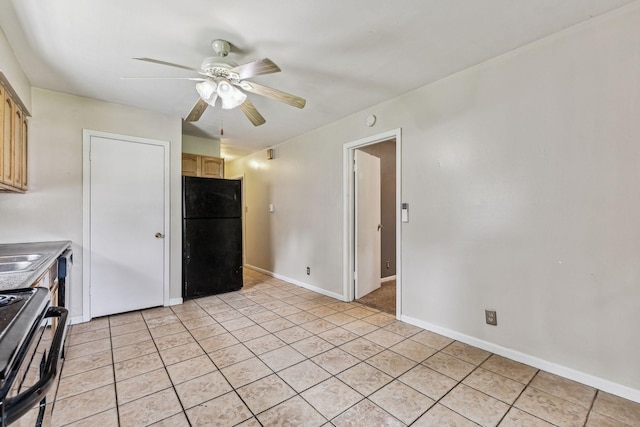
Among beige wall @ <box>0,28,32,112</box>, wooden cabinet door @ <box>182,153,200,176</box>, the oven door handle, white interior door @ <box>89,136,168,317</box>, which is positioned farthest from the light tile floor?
wooden cabinet door @ <box>182,153,200,176</box>

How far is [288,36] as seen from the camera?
1.96 meters

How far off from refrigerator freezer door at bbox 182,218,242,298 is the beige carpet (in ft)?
5.94

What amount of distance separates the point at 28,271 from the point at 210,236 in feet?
7.67

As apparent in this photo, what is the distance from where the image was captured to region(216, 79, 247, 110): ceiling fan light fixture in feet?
6.74

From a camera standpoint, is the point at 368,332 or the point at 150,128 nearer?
the point at 368,332

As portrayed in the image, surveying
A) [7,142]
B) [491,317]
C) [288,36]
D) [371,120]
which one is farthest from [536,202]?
[7,142]

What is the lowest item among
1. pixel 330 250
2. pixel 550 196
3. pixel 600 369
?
pixel 600 369

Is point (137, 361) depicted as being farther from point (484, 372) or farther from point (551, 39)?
point (551, 39)

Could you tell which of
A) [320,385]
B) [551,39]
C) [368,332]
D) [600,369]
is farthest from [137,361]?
[551,39]

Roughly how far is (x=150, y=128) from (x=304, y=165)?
1990 mm

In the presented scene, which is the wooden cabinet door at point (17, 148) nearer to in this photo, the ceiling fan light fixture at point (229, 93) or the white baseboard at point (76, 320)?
the white baseboard at point (76, 320)

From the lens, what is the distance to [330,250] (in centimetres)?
384

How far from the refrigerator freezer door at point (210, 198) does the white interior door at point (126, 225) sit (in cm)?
31

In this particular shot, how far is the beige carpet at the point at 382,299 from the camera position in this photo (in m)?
3.35
